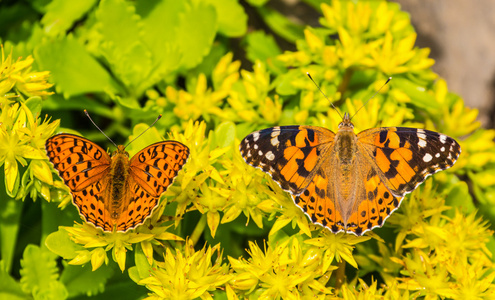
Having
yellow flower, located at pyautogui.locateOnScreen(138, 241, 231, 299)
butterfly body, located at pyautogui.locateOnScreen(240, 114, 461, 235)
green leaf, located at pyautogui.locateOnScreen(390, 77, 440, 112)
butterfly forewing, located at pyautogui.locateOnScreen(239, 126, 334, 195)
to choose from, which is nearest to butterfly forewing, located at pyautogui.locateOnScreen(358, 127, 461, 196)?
butterfly body, located at pyautogui.locateOnScreen(240, 114, 461, 235)

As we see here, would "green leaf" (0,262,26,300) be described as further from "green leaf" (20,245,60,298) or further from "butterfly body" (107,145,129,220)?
"butterfly body" (107,145,129,220)

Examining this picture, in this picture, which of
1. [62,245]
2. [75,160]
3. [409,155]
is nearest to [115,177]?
[75,160]

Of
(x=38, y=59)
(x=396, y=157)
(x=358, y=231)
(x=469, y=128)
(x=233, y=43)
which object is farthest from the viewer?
(x=233, y=43)

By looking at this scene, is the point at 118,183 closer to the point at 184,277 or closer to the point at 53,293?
the point at 184,277

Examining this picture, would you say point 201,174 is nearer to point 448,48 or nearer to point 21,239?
point 21,239

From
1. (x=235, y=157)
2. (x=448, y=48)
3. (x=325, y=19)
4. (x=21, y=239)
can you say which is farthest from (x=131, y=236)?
(x=448, y=48)
